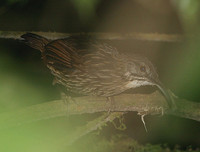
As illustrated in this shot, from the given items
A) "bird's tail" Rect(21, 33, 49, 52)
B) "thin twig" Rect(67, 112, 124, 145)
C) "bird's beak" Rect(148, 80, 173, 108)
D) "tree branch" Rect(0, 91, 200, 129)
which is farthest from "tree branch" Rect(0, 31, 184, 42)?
"thin twig" Rect(67, 112, 124, 145)

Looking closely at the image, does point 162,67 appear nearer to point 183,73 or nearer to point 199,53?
point 183,73

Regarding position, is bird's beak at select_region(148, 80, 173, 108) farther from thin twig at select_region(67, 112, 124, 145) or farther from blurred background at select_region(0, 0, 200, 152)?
thin twig at select_region(67, 112, 124, 145)

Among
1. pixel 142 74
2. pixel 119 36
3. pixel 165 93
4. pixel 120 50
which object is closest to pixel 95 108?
pixel 142 74

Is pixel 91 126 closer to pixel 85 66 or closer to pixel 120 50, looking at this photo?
pixel 85 66

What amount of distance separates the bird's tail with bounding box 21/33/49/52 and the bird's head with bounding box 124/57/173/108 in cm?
104

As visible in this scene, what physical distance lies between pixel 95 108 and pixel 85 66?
0.52 meters

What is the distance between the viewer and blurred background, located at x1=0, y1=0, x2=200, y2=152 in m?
3.12

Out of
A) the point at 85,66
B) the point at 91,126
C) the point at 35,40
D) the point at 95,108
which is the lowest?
the point at 91,126

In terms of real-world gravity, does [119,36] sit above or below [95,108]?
above

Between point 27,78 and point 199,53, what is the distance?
2.31 metres

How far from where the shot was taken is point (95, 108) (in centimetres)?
289

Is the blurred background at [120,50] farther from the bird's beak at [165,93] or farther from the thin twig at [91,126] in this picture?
the bird's beak at [165,93]

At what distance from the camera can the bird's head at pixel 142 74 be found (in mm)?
2822

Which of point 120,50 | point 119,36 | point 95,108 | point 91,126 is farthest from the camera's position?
point 120,50
